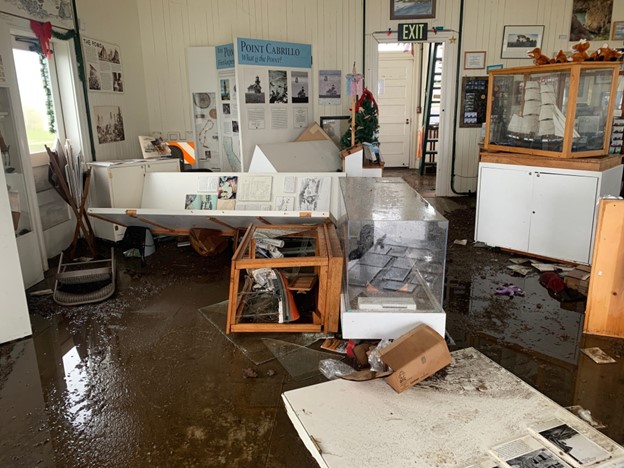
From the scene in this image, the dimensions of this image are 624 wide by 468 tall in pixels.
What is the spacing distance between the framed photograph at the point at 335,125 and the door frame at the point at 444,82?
68 cm

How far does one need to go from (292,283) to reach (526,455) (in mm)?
2074

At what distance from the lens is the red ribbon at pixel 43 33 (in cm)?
483

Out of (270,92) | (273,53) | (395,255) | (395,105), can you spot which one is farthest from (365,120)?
(395,105)

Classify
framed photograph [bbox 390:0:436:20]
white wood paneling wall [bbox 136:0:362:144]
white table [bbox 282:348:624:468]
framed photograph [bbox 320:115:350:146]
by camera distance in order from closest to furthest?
white table [bbox 282:348:624:468] < white wood paneling wall [bbox 136:0:362:144] < framed photograph [bbox 390:0:436:20] < framed photograph [bbox 320:115:350:146]

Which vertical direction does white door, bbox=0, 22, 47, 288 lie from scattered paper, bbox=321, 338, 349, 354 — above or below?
above

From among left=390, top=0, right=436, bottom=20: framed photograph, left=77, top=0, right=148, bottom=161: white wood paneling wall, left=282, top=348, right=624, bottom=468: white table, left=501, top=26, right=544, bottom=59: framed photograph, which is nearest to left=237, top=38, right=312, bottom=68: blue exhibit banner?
left=390, top=0, right=436, bottom=20: framed photograph

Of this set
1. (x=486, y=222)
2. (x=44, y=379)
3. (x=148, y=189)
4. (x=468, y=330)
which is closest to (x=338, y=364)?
(x=468, y=330)

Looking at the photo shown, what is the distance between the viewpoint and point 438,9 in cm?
734

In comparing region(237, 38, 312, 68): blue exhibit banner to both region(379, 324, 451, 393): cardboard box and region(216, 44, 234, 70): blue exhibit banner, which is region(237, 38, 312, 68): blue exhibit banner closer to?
region(216, 44, 234, 70): blue exhibit banner

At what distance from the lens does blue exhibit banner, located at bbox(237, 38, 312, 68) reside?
650 cm

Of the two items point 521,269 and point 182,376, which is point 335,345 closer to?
point 182,376

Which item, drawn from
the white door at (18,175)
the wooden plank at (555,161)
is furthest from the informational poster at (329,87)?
the white door at (18,175)

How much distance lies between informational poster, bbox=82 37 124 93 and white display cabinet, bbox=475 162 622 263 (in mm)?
4637

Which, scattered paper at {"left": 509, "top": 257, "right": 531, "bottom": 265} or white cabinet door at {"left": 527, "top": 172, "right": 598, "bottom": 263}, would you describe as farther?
scattered paper at {"left": 509, "top": 257, "right": 531, "bottom": 265}
